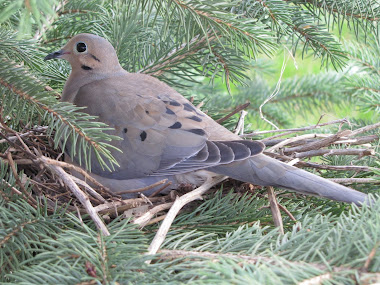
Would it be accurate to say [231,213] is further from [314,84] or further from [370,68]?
[314,84]

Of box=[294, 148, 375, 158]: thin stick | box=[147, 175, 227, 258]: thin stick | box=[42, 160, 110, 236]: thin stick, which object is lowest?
box=[147, 175, 227, 258]: thin stick

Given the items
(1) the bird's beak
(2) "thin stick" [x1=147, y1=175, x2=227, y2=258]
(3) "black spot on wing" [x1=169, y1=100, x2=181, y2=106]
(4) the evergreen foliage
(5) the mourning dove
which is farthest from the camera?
(1) the bird's beak

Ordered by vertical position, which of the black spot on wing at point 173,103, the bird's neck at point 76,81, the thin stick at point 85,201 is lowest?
the thin stick at point 85,201

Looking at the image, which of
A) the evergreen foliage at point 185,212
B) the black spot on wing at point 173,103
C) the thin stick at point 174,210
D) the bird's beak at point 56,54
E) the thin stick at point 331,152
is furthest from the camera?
the bird's beak at point 56,54

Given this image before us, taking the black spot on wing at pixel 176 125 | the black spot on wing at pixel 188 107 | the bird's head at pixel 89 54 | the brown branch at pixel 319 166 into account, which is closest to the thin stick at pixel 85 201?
the black spot on wing at pixel 176 125

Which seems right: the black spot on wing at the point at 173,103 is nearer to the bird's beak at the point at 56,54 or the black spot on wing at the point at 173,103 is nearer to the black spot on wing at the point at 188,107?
the black spot on wing at the point at 188,107

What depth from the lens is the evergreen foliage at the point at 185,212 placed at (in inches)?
41.1

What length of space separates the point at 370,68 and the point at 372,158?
919 millimetres

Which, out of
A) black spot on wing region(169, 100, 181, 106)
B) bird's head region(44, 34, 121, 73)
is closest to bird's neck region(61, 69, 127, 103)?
bird's head region(44, 34, 121, 73)

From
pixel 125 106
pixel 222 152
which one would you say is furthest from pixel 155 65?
pixel 222 152

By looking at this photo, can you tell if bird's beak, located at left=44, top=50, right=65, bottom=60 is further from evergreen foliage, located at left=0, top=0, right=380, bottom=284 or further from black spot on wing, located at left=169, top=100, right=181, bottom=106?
black spot on wing, located at left=169, top=100, right=181, bottom=106

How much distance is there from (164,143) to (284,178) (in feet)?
1.81

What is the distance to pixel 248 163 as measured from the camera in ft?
6.44

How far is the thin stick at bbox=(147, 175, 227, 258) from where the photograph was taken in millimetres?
1296
